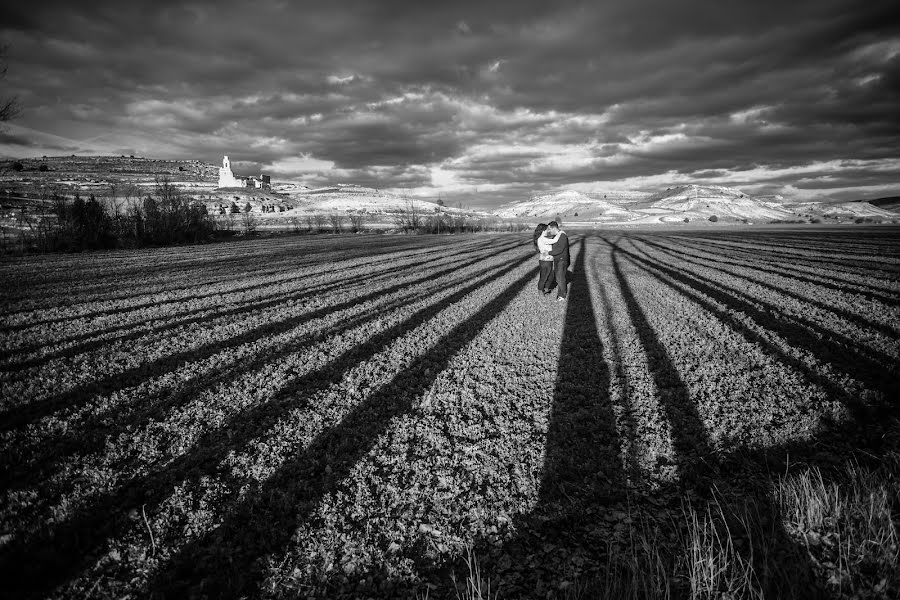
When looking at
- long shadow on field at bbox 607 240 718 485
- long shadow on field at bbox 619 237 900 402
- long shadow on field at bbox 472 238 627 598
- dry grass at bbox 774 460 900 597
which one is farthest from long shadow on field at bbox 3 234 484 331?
long shadow on field at bbox 619 237 900 402

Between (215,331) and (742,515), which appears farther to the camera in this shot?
(215,331)

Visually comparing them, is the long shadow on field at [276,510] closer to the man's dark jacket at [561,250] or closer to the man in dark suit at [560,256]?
the man in dark suit at [560,256]

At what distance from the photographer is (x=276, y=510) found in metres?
4.49

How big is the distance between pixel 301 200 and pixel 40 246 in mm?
131412

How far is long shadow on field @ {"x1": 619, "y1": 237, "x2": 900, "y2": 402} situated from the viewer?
25.0ft

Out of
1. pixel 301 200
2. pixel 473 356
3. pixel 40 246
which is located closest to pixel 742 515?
pixel 473 356

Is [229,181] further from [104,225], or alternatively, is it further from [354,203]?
[104,225]

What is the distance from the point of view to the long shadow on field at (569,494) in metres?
3.80

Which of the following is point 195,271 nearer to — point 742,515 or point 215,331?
point 215,331

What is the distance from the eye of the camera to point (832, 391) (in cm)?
713

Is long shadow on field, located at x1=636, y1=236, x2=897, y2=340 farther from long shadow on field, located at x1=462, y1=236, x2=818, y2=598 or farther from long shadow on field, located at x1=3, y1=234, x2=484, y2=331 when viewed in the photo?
long shadow on field, located at x1=3, y1=234, x2=484, y2=331

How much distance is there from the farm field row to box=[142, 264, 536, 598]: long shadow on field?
0.03 metres

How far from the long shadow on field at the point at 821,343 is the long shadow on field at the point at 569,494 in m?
4.76

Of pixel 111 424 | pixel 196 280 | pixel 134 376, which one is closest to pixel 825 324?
pixel 111 424
